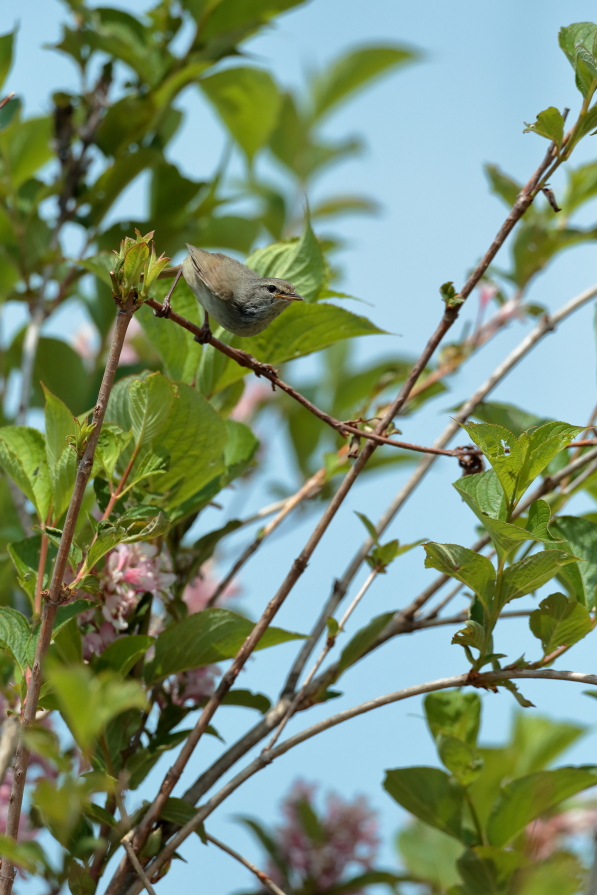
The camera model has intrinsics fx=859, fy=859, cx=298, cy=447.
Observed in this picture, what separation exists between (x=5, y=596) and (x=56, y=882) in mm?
393

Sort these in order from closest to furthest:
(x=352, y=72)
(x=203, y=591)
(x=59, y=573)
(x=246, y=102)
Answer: (x=59, y=573), (x=203, y=591), (x=246, y=102), (x=352, y=72)

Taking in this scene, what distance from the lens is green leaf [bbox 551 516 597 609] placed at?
0.93m

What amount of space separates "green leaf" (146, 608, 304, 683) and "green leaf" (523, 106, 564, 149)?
0.58 meters

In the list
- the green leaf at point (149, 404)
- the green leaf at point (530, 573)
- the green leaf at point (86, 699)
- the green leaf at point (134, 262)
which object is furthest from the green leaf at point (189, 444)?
the green leaf at point (86, 699)

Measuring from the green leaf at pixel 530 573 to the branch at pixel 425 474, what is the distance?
9.5 inches

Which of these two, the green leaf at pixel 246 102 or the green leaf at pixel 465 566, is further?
the green leaf at pixel 246 102

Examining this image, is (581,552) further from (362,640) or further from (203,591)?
(203,591)

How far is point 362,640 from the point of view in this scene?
1.06 metres

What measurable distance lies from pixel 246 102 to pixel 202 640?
1406mm

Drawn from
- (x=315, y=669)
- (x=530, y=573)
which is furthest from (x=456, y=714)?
(x=530, y=573)

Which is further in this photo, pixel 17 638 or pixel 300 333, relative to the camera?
pixel 300 333

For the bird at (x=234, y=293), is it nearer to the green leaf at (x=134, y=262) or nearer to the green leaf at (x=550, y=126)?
the green leaf at (x=134, y=262)

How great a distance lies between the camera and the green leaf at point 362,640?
1050mm

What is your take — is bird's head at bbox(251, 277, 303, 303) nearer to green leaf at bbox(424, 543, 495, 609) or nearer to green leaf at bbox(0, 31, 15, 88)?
green leaf at bbox(424, 543, 495, 609)
